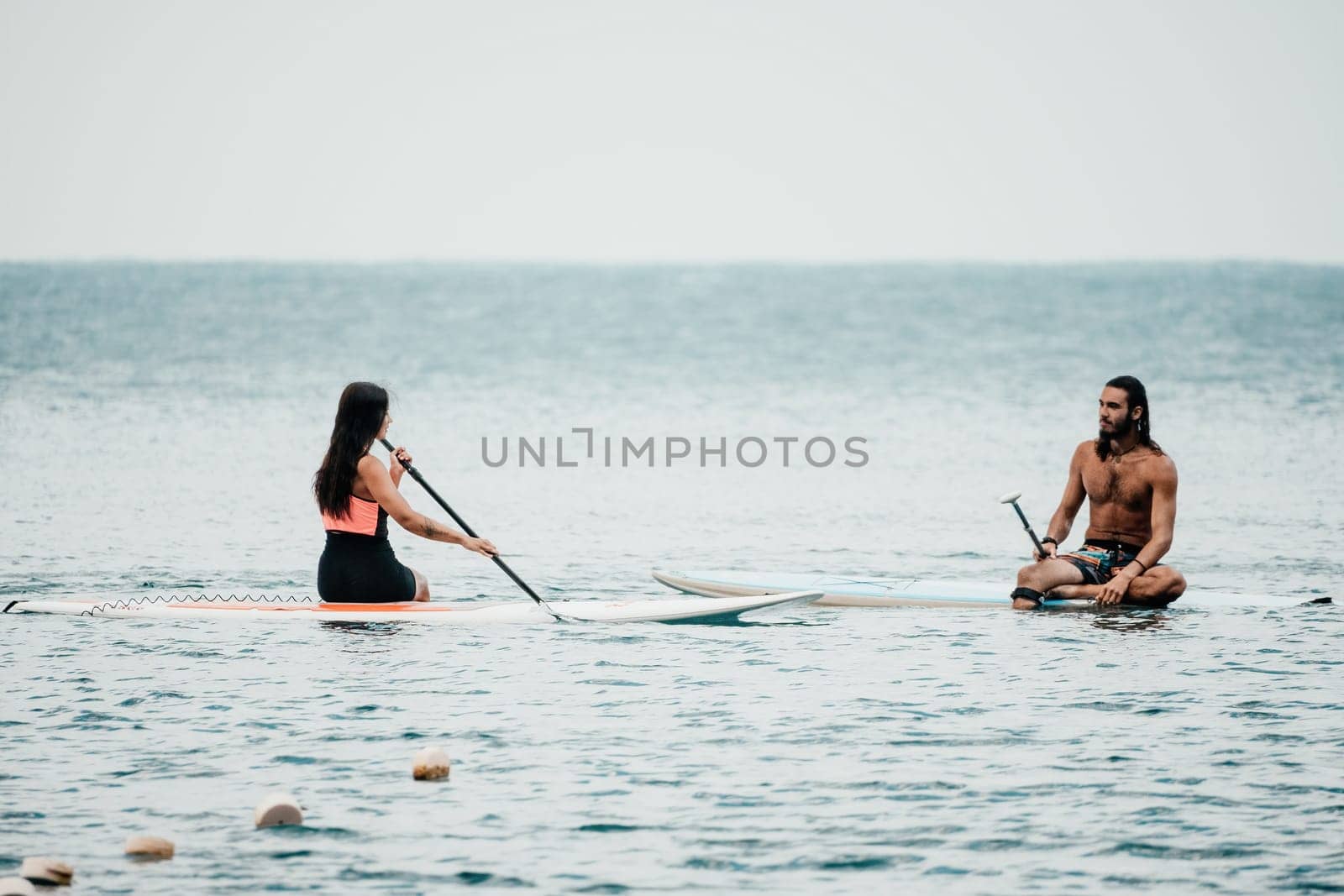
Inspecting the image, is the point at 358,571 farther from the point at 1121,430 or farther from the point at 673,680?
the point at 1121,430

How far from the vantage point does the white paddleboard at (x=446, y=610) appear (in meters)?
10.3

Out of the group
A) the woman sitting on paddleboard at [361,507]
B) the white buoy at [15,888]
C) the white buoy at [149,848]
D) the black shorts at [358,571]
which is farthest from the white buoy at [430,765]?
the black shorts at [358,571]

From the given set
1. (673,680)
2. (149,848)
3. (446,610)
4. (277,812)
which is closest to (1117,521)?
(673,680)

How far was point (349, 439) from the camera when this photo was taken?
31.5 ft

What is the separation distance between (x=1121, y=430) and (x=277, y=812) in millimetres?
5823

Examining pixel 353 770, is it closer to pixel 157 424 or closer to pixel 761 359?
pixel 157 424

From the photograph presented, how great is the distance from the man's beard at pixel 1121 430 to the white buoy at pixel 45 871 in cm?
654

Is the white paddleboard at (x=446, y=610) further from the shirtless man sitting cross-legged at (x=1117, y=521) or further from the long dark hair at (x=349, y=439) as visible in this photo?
the shirtless man sitting cross-legged at (x=1117, y=521)

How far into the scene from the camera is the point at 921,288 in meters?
98.8

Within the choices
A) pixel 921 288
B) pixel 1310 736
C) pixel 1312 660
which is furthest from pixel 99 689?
pixel 921 288

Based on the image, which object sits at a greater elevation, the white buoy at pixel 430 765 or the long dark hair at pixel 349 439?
the long dark hair at pixel 349 439

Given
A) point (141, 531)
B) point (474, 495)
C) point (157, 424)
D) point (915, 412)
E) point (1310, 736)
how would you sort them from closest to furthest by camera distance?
point (1310, 736) < point (141, 531) < point (474, 495) < point (157, 424) < point (915, 412)

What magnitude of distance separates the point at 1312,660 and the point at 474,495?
Result: 11.5m

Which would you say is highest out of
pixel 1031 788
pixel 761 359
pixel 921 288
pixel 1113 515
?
pixel 921 288
